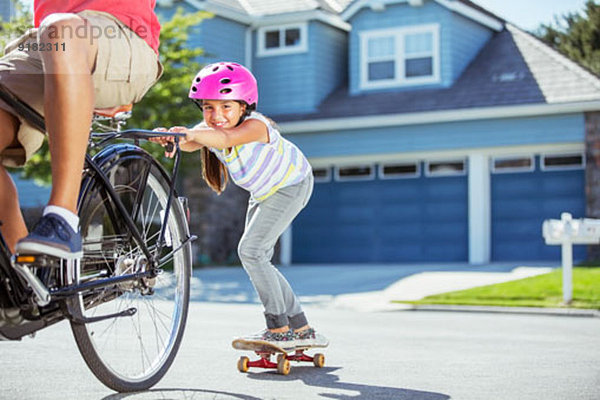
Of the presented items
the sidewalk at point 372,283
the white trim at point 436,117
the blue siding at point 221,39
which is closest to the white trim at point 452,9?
the blue siding at point 221,39

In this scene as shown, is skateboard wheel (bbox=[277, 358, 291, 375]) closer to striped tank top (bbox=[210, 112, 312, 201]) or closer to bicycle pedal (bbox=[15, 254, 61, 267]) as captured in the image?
striped tank top (bbox=[210, 112, 312, 201])

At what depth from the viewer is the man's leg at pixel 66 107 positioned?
145 inches

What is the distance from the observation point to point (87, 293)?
404cm

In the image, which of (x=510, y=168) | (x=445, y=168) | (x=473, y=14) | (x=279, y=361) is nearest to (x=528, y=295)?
(x=279, y=361)

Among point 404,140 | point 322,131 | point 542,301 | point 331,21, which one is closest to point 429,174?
point 404,140

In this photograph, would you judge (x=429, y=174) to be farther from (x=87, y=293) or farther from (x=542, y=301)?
(x=87, y=293)

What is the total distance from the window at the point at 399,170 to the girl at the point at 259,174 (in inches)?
666

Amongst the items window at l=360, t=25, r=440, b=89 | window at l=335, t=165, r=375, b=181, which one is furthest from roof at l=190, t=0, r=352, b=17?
window at l=335, t=165, r=375, b=181

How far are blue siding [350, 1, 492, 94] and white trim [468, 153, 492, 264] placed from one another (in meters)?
2.65

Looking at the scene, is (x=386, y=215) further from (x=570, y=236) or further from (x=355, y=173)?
(x=570, y=236)

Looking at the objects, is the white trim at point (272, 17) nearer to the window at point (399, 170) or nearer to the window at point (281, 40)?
the window at point (281, 40)

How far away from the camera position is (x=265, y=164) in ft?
17.9

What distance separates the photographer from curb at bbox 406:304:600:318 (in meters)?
11.2

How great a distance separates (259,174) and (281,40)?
2025cm
